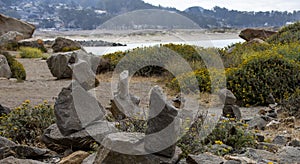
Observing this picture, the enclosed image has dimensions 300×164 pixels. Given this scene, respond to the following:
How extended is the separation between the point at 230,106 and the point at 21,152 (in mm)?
4204

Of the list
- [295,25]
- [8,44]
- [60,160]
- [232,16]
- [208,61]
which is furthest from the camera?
[232,16]

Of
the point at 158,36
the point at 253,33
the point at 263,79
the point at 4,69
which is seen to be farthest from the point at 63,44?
the point at 158,36

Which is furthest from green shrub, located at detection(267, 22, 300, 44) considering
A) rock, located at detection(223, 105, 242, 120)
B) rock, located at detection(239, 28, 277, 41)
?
rock, located at detection(223, 105, 242, 120)

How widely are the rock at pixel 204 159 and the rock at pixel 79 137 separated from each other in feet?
3.80

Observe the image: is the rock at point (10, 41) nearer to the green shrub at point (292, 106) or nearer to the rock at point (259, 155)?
the green shrub at point (292, 106)

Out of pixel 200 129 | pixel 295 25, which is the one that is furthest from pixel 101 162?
pixel 295 25

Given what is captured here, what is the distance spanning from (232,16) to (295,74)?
86.1m

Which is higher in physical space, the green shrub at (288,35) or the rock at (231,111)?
the green shrub at (288,35)

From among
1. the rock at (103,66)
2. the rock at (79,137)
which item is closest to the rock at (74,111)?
the rock at (79,137)

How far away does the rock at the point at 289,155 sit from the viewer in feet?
14.2

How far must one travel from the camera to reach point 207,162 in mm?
3900

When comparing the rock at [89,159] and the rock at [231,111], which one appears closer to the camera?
the rock at [89,159]

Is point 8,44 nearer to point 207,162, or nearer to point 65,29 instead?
point 207,162

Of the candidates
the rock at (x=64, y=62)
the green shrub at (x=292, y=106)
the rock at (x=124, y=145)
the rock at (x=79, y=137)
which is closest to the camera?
the rock at (x=124, y=145)
